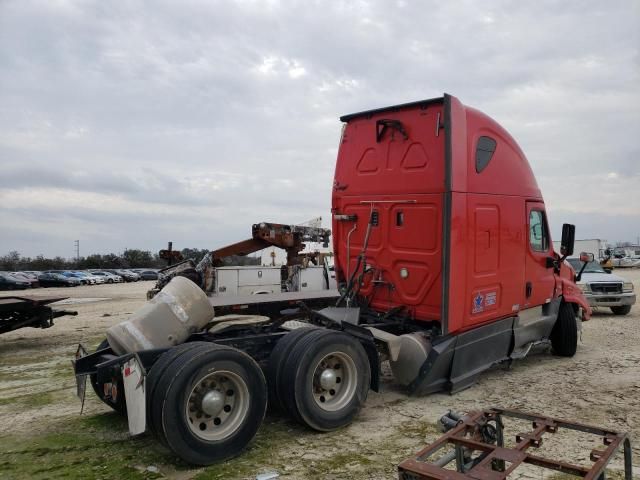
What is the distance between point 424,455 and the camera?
275 cm

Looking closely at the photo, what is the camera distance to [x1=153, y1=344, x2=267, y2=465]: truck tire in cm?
416

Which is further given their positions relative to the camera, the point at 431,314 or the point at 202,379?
the point at 431,314

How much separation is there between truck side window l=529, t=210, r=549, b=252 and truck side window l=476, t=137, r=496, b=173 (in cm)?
129

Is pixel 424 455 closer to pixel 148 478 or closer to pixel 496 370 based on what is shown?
pixel 148 478

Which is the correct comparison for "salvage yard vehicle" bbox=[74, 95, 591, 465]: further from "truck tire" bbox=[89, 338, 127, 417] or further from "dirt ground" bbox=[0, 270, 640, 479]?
"dirt ground" bbox=[0, 270, 640, 479]

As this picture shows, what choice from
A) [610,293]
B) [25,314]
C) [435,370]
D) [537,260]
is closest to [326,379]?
[435,370]

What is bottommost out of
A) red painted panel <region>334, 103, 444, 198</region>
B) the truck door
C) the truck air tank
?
the truck air tank

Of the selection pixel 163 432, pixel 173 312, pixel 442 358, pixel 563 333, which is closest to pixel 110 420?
pixel 173 312

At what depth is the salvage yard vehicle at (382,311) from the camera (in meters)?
4.48

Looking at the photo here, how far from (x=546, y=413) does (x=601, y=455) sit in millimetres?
2968

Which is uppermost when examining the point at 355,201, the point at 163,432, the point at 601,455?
the point at 355,201

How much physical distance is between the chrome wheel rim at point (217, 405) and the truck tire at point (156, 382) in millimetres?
229

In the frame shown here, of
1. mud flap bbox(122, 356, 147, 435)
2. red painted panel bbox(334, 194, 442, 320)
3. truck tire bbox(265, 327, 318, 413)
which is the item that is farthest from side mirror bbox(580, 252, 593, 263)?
mud flap bbox(122, 356, 147, 435)

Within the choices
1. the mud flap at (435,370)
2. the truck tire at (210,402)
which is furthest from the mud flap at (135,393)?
the mud flap at (435,370)
